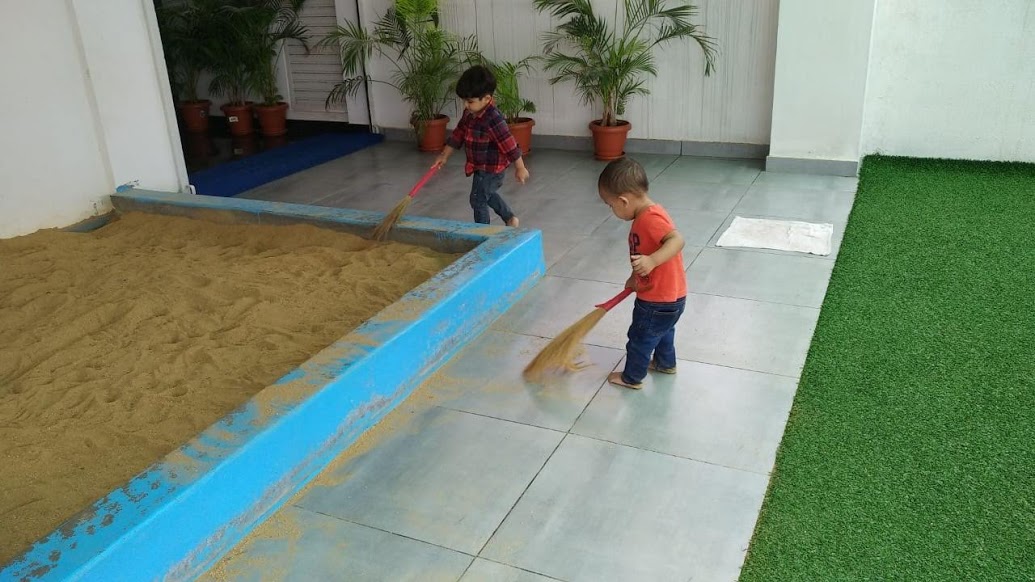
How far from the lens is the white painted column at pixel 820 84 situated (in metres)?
6.35

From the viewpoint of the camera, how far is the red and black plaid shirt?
5.17 metres

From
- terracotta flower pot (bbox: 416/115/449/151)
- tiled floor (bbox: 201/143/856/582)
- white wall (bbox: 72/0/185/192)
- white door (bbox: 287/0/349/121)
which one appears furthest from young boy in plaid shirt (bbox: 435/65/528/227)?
white door (bbox: 287/0/349/121)

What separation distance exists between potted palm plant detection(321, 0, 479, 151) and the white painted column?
2857 millimetres

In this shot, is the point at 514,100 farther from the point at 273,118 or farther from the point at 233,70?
the point at 233,70

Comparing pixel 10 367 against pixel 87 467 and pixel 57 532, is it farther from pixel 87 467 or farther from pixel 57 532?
pixel 57 532

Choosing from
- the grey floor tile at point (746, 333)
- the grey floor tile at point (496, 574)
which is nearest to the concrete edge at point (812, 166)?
the grey floor tile at point (746, 333)

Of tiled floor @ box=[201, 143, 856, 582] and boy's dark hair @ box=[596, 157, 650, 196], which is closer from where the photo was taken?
tiled floor @ box=[201, 143, 856, 582]

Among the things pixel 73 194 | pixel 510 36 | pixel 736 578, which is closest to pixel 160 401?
pixel 736 578

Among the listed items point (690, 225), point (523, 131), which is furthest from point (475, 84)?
point (523, 131)

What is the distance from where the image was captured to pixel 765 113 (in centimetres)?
723

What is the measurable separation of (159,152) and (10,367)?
111 inches

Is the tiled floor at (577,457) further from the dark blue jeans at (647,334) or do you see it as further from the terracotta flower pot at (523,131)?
the terracotta flower pot at (523,131)

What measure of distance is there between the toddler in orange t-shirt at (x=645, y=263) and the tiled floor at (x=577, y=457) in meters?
0.19

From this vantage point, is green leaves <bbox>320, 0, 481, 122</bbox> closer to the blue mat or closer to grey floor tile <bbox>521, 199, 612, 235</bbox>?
the blue mat
